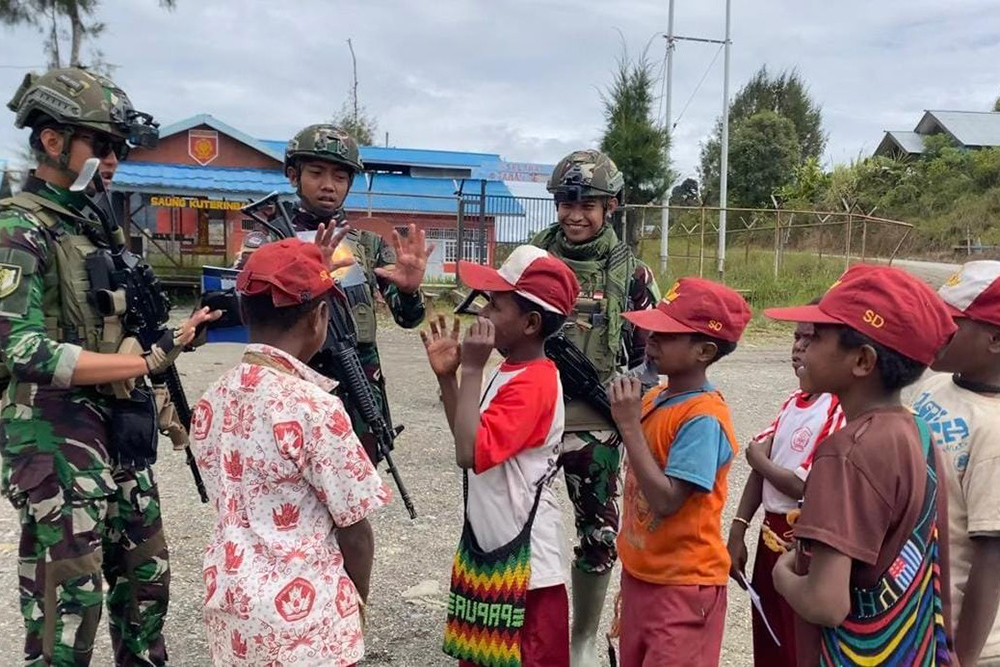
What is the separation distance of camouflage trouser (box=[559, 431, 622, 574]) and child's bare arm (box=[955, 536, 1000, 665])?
4.70 feet

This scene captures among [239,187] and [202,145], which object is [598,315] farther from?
[202,145]

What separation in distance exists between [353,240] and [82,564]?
1.64m

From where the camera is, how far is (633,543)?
245cm

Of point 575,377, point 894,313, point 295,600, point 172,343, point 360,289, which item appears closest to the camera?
point 894,313

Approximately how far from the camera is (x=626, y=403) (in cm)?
225

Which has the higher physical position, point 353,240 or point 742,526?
point 353,240

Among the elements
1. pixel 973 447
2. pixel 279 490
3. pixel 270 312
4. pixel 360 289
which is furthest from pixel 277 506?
pixel 973 447

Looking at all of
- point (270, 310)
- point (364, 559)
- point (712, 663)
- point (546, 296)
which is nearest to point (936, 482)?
point (712, 663)

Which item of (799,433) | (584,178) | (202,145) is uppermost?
(202,145)

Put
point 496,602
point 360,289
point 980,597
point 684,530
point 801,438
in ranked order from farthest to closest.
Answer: point 360,289
point 801,438
point 496,602
point 684,530
point 980,597

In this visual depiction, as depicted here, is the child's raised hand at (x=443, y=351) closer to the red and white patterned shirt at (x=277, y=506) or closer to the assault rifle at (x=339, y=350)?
the red and white patterned shirt at (x=277, y=506)

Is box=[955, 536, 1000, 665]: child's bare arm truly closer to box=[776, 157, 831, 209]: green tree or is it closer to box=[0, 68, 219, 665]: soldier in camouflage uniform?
box=[0, 68, 219, 665]: soldier in camouflage uniform

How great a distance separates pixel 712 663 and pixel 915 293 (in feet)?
4.15

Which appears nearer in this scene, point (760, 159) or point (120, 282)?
point (120, 282)
